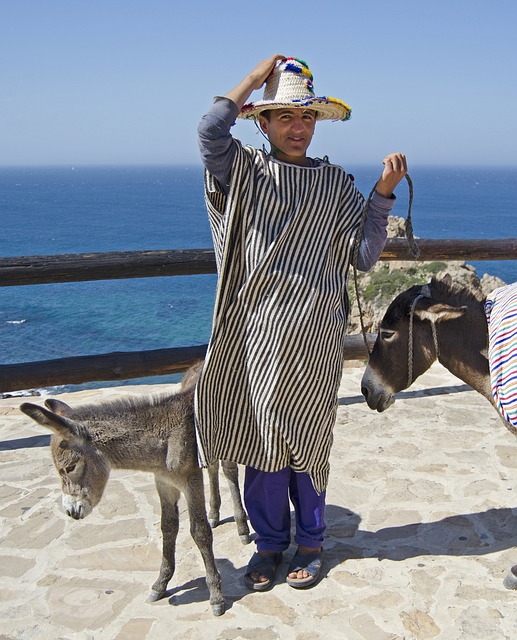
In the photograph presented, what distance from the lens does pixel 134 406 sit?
3.19 m

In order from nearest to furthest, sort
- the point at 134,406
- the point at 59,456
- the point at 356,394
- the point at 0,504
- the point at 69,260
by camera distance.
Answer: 1. the point at 59,456
2. the point at 134,406
3. the point at 0,504
4. the point at 69,260
5. the point at 356,394

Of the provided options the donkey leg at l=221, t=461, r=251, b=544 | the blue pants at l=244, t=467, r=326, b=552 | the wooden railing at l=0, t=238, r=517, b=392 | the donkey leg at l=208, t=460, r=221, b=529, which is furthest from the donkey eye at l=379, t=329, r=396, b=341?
the wooden railing at l=0, t=238, r=517, b=392

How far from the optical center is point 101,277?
5672 millimetres

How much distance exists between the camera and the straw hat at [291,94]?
3.10m

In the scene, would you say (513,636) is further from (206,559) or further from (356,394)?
(356,394)

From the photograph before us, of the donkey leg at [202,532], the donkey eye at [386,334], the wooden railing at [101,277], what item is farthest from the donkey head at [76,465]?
the wooden railing at [101,277]

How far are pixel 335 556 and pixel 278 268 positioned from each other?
1.71 m

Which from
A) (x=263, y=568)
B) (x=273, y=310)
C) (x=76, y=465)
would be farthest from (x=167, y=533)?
(x=273, y=310)

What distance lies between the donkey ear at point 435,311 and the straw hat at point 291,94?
3.30ft

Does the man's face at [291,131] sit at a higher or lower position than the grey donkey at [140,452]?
higher

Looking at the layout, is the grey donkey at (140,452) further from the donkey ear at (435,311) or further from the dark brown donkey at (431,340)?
the donkey ear at (435,311)

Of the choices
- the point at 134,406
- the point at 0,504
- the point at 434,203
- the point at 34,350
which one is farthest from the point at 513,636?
the point at 434,203

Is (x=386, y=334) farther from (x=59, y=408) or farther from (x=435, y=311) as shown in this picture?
(x=59, y=408)

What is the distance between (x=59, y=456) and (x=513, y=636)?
2160 millimetres
